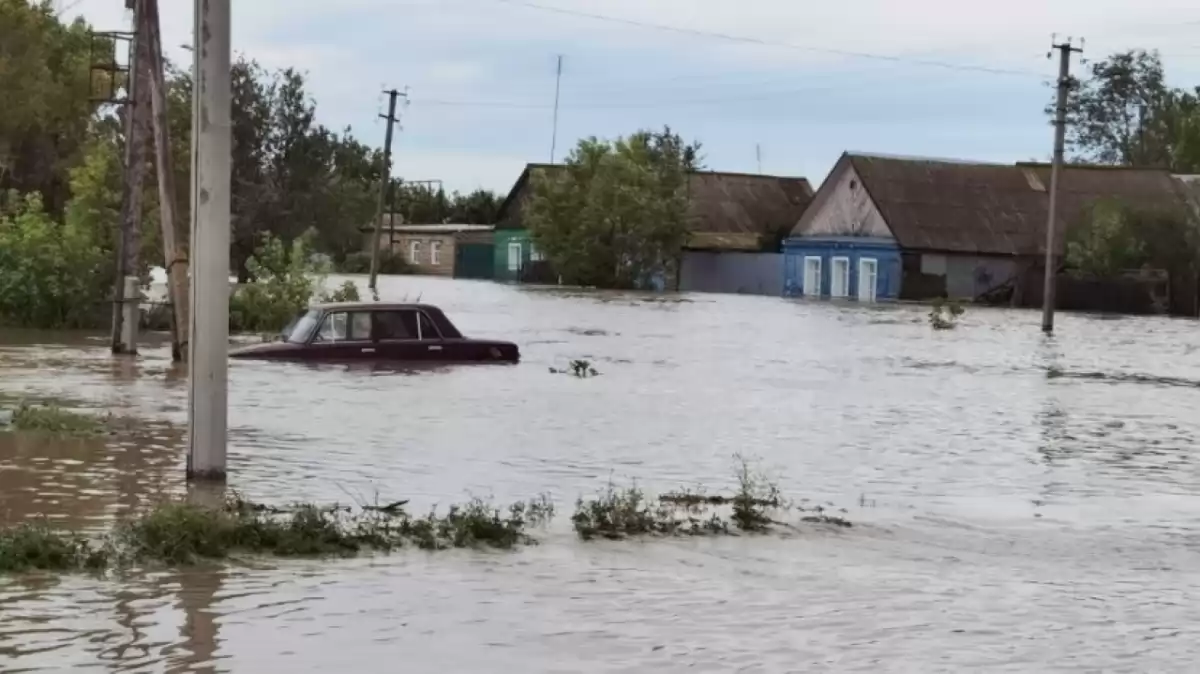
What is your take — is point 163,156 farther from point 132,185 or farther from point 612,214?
point 612,214

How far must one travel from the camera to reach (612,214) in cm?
7538

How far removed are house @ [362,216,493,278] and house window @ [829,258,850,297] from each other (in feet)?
84.5

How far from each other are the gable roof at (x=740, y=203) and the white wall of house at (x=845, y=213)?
5.85m

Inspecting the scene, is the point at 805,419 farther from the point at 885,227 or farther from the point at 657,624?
the point at 885,227

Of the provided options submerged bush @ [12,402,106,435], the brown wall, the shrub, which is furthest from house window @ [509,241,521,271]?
submerged bush @ [12,402,106,435]

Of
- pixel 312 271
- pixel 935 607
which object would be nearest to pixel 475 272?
pixel 312 271

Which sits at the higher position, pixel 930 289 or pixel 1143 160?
pixel 1143 160

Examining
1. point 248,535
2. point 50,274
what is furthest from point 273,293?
point 248,535

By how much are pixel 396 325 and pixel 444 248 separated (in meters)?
80.2

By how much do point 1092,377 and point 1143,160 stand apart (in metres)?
80.2

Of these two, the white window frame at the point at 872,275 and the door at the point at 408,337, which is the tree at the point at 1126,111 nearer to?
the white window frame at the point at 872,275

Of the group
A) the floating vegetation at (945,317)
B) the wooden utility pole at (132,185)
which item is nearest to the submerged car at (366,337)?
the wooden utility pole at (132,185)

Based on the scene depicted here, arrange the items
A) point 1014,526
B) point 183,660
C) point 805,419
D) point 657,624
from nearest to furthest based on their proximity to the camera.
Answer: point 183,660
point 657,624
point 1014,526
point 805,419

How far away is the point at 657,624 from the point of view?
848 centimetres
